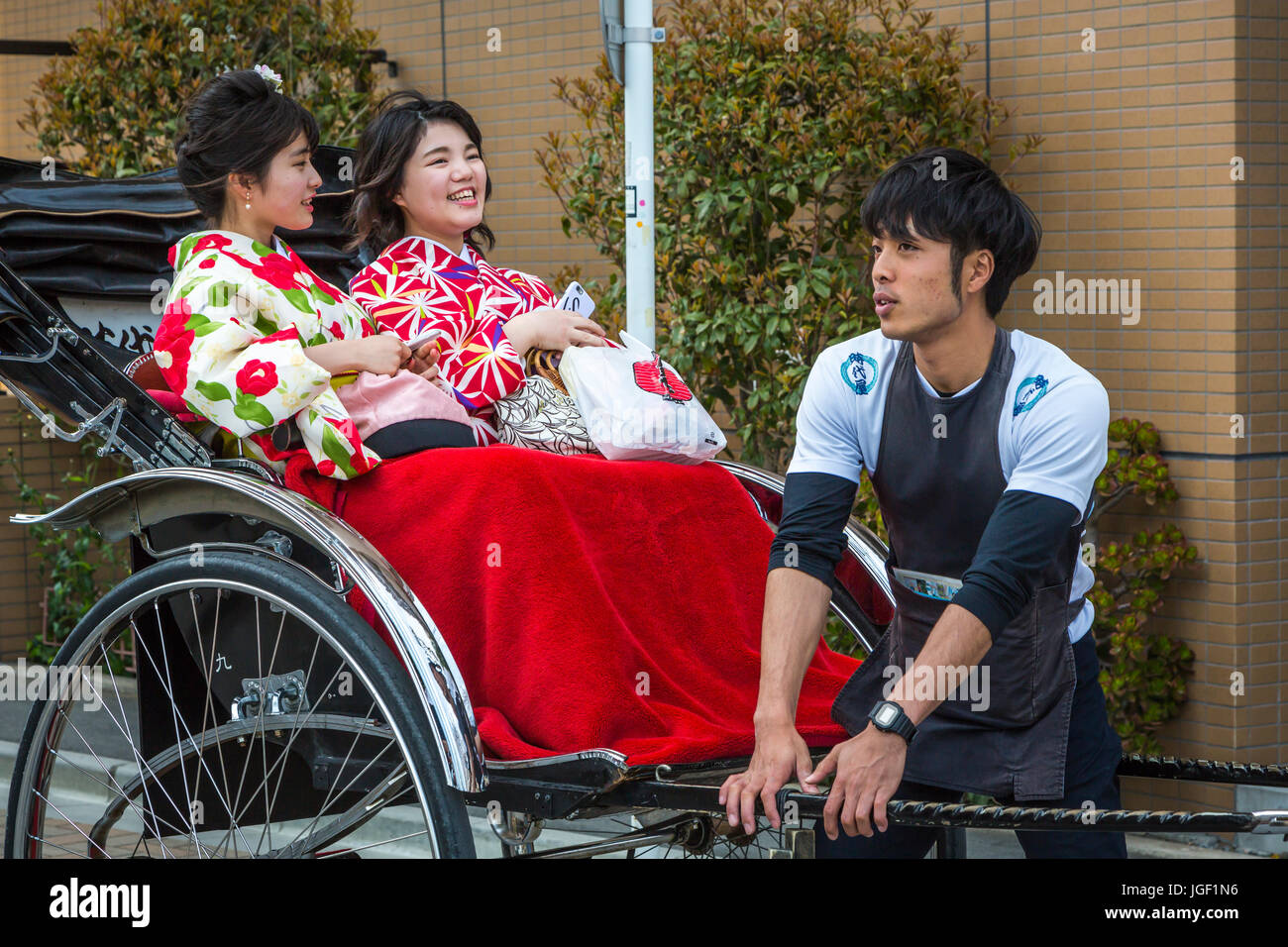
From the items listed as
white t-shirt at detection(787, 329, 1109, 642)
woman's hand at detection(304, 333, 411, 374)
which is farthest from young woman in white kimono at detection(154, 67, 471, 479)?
white t-shirt at detection(787, 329, 1109, 642)

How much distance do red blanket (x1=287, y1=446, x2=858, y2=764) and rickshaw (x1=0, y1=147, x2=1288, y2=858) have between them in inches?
4.2

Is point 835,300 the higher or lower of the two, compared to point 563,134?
lower

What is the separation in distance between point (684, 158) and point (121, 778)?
2.95 metres

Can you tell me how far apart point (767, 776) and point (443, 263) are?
1.53 m

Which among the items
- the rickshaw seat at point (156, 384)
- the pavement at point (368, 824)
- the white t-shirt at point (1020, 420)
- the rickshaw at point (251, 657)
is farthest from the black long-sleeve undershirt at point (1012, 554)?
the rickshaw seat at point (156, 384)

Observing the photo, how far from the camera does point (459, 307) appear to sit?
3.24 meters

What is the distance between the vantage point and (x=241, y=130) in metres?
2.99

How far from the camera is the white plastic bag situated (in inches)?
117

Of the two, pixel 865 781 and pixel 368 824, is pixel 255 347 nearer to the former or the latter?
pixel 865 781

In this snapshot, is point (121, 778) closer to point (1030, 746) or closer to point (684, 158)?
point (684, 158)

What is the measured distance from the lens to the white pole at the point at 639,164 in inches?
157

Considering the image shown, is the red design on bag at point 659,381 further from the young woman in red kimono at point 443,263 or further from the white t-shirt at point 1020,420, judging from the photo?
the white t-shirt at point 1020,420

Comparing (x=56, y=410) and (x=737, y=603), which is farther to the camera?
(x=56, y=410)

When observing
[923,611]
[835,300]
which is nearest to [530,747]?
[923,611]
